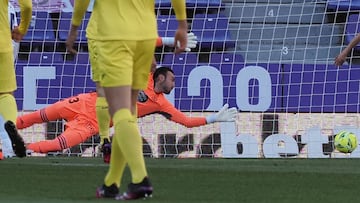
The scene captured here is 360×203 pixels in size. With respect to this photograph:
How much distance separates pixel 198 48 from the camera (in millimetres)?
13453

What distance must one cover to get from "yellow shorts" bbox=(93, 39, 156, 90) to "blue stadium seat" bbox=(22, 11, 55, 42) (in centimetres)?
809

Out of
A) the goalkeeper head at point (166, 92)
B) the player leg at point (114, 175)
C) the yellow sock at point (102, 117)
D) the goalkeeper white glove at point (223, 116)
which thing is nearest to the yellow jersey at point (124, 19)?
the player leg at point (114, 175)

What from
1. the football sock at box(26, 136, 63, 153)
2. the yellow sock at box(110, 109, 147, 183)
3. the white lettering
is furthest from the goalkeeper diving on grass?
the yellow sock at box(110, 109, 147, 183)

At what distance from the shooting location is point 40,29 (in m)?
13.8

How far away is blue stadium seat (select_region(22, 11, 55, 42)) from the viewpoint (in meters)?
13.7

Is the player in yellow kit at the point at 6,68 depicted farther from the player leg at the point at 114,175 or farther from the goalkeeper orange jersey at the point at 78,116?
the player leg at the point at 114,175

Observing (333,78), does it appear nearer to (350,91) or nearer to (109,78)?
(350,91)

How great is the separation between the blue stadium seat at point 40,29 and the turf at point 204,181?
3759 millimetres

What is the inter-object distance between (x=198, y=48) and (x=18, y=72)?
2.42 metres

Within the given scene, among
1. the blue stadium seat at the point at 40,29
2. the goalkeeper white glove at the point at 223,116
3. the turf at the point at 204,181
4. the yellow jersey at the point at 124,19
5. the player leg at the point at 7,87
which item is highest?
the blue stadium seat at the point at 40,29

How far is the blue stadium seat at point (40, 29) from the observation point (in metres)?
13.7

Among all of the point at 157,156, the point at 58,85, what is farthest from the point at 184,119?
the point at 58,85

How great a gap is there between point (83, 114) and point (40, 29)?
154 inches

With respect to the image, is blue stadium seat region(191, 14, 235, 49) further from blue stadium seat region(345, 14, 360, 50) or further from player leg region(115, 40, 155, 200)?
player leg region(115, 40, 155, 200)
